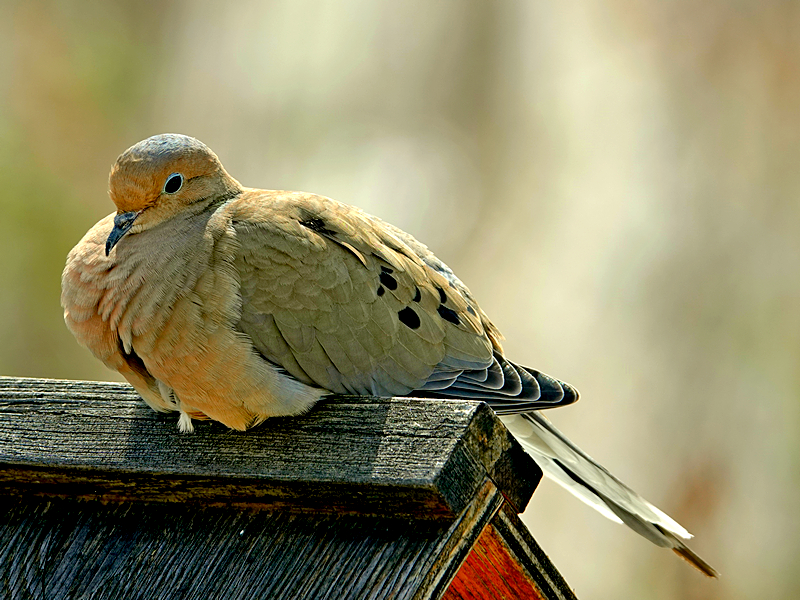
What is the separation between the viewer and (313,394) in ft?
7.50

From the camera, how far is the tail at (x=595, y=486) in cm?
268

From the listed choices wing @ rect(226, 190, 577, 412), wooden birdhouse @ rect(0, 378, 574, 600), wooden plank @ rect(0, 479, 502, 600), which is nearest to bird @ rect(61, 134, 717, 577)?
wing @ rect(226, 190, 577, 412)

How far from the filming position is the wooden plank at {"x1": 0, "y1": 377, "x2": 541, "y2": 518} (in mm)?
1829

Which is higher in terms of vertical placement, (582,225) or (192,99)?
(582,225)

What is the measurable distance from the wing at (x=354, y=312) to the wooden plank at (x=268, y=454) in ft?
1.07

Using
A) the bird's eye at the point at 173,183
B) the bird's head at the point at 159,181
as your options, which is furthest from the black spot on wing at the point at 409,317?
the bird's eye at the point at 173,183

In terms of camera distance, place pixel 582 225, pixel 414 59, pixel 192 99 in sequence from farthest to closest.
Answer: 1. pixel 192 99
2. pixel 414 59
3. pixel 582 225

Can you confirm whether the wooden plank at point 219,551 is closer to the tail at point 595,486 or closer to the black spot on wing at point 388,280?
the black spot on wing at point 388,280

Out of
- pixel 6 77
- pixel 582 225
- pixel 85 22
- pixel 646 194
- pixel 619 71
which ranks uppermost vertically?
pixel 619 71

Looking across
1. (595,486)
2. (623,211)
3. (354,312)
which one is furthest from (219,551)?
(623,211)

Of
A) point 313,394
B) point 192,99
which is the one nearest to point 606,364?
point 313,394

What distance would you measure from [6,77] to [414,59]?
426 centimetres

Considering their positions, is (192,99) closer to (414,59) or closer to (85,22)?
(85,22)

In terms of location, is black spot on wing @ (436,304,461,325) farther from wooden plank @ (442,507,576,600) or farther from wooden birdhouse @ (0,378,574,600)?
wooden plank @ (442,507,576,600)
